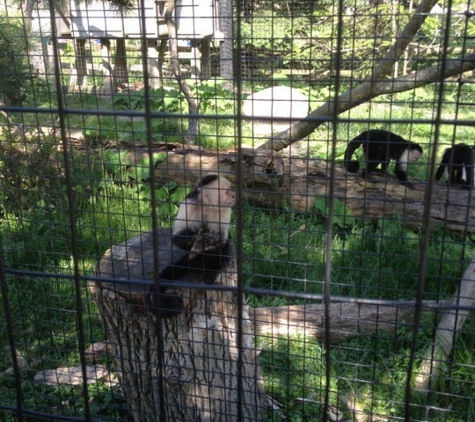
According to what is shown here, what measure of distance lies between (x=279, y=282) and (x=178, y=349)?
153cm

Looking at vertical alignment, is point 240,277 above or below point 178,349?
above

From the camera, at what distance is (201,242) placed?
10.7ft

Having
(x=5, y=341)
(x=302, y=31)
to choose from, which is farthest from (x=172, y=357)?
(x=302, y=31)

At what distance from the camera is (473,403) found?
294 centimetres

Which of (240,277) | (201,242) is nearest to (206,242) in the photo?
(201,242)

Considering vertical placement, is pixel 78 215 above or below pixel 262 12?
below

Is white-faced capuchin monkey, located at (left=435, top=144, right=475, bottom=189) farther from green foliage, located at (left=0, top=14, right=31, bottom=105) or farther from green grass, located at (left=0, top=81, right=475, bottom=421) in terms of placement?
green foliage, located at (left=0, top=14, right=31, bottom=105)

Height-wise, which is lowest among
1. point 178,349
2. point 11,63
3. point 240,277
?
point 178,349

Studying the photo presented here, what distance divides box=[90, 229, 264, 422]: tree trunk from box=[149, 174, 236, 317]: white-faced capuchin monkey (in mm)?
64

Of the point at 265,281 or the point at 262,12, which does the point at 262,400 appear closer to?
the point at 265,281

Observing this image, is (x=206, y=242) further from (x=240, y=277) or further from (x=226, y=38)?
(x=226, y=38)

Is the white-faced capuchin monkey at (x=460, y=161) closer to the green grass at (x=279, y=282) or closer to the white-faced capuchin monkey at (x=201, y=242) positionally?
the green grass at (x=279, y=282)

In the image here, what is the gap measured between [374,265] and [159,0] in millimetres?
3012

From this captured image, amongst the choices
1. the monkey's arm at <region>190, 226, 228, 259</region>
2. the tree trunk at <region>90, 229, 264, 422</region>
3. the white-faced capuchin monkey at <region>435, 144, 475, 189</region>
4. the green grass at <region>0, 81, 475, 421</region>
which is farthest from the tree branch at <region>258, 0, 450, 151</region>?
the tree trunk at <region>90, 229, 264, 422</region>
